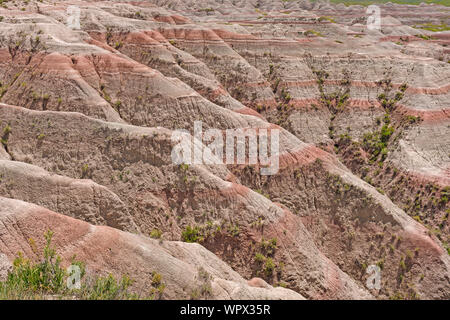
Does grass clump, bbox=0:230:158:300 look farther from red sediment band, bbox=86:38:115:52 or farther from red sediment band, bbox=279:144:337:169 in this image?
red sediment band, bbox=86:38:115:52

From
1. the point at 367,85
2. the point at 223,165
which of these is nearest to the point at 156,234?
the point at 223,165

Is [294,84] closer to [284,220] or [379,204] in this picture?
[379,204]

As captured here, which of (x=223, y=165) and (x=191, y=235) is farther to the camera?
(x=223, y=165)

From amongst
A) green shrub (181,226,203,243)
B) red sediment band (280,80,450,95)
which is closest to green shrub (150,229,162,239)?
green shrub (181,226,203,243)

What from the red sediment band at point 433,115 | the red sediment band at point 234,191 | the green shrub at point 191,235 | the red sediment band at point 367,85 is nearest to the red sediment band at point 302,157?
the red sediment band at point 234,191

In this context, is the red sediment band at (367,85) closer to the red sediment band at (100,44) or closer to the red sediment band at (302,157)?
the red sediment band at (302,157)

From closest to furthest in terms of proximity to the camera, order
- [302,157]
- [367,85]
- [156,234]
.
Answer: [156,234] < [302,157] < [367,85]

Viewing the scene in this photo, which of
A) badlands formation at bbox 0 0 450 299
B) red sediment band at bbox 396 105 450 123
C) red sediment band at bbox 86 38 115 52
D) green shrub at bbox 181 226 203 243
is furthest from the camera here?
red sediment band at bbox 396 105 450 123

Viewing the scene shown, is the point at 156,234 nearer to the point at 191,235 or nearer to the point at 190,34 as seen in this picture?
the point at 191,235
